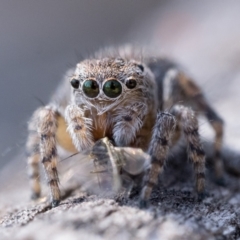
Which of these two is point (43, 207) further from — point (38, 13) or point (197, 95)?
point (38, 13)

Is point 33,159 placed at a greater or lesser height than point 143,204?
greater

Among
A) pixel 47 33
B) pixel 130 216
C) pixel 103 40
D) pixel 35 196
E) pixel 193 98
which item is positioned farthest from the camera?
pixel 47 33

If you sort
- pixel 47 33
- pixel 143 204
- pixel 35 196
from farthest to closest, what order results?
pixel 47 33
pixel 35 196
pixel 143 204

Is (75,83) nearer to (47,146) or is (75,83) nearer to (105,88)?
(105,88)

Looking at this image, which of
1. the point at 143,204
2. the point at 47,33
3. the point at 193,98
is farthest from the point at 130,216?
the point at 47,33

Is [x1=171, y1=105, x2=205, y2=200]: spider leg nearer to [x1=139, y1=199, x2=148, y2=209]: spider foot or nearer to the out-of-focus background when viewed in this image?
[x1=139, y1=199, x2=148, y2=209]: spider foot

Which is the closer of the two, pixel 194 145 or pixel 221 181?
pixel 194 145

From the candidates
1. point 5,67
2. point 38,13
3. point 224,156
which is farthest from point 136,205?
point 38,13

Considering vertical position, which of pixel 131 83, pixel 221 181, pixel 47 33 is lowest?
pixel 221 181
